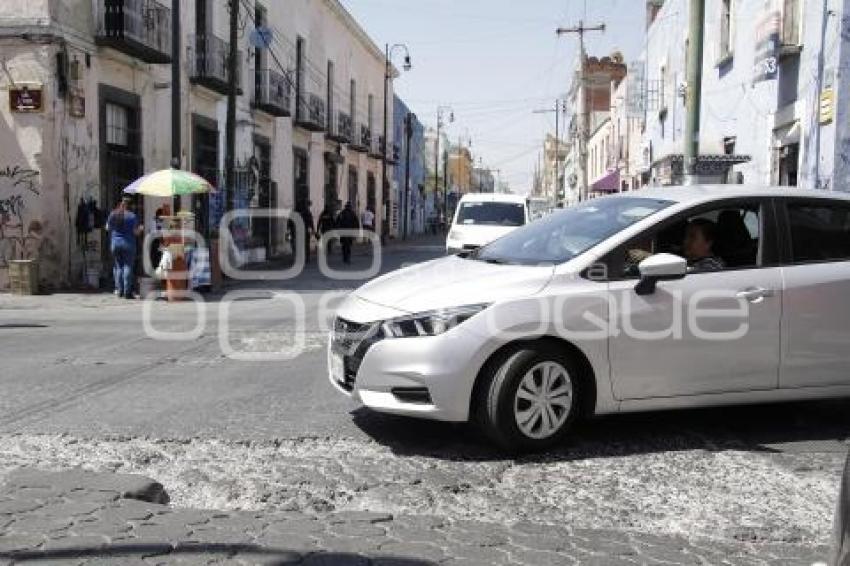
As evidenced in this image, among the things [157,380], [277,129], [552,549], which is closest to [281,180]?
[277,129]

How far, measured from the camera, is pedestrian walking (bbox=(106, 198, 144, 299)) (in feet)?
49.8

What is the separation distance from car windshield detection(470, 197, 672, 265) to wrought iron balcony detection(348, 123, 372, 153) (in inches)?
1374

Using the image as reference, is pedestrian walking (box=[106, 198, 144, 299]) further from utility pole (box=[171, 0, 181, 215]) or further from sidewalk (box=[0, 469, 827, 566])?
sidewalk (box=[0, 469, 827, 566])

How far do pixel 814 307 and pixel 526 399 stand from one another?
1.97m

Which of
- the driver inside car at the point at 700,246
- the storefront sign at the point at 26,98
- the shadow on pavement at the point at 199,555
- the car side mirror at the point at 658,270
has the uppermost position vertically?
the storefront sign at the point at 26,98

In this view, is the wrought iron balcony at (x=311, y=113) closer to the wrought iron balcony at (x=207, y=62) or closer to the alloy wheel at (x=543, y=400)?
Answer: the wrought iron balcony at (x=207, y=62)

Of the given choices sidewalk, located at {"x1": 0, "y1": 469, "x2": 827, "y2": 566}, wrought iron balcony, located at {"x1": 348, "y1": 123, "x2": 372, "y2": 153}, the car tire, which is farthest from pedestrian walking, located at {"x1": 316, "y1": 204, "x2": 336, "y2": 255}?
sidewalk, located at {"x1": 0, "y1": 469, "x2": 827, "y2": 566}

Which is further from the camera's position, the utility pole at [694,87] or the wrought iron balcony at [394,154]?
the wrought iron balcony at [394,154]

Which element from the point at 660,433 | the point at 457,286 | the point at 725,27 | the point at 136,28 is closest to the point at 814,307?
the point at 660,433

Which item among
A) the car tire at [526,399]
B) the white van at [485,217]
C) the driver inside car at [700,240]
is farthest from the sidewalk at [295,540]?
the white van at [485,217]

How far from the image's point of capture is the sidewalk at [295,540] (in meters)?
3.61

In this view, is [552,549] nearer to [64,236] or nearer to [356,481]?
[356,481]

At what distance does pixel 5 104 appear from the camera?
1602 centimetres

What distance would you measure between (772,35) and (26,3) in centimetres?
1265
